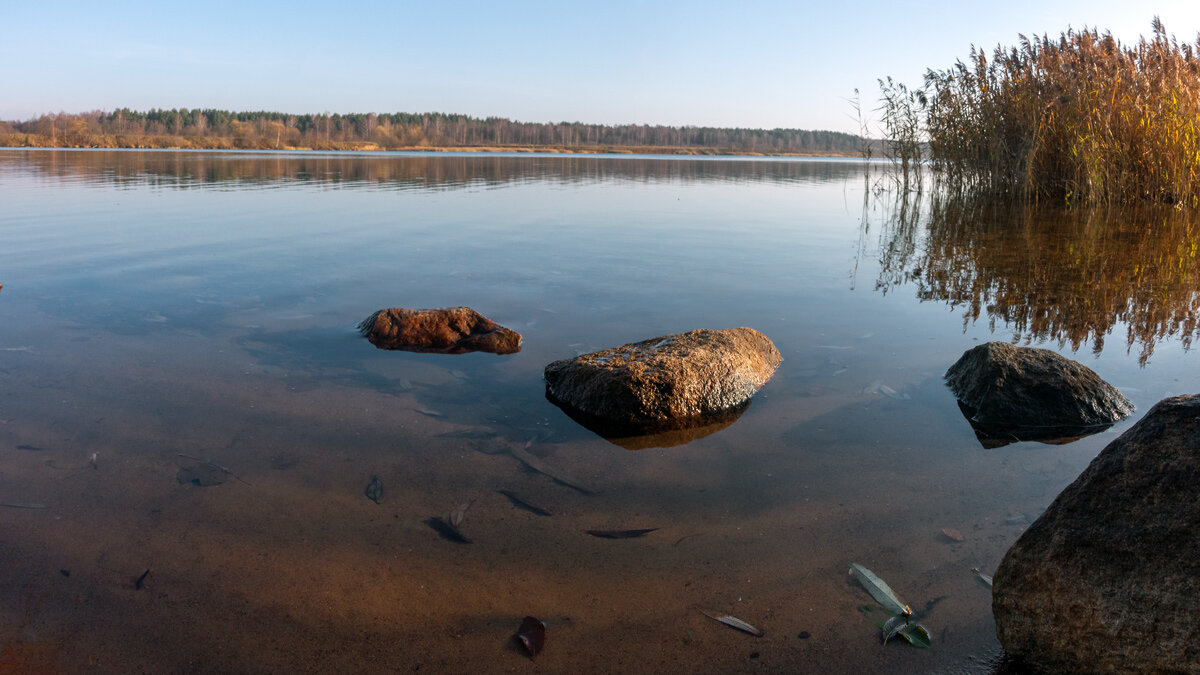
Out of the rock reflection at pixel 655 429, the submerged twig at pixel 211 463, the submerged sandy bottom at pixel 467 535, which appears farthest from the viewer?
the rock reflection at pixel 655 429

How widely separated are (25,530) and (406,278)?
4.63 metres

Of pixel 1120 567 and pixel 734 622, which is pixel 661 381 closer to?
pixel 734 622

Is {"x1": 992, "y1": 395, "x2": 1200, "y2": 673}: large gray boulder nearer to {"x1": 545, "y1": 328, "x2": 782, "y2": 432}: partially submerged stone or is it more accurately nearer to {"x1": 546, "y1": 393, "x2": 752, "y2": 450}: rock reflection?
{"x1": 546, "y1": 393, "x2": 752, "y2": 450}: rock reflection

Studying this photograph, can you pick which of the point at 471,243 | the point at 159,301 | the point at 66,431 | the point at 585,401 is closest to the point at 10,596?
the point at 66,431

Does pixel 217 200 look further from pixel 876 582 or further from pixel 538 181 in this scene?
pixel 876 582

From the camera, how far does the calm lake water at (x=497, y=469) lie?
2174 millimetres

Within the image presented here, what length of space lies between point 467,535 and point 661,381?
1443mm

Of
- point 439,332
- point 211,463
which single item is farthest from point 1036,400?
point 211,463

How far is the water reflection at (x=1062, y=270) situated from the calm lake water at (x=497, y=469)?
53 millimetres

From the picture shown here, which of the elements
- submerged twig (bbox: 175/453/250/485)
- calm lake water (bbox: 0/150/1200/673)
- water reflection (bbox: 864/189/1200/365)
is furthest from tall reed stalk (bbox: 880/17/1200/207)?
submerged twig (bbox: 175/453/250/485)

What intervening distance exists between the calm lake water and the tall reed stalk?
575cm

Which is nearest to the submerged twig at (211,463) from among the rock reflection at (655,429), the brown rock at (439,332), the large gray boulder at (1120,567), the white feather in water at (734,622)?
the rock reflection at (655,429)

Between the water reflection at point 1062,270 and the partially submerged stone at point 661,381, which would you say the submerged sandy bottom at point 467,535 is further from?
the water reflection at point 1062,270

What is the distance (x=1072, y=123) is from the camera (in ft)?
40.4
